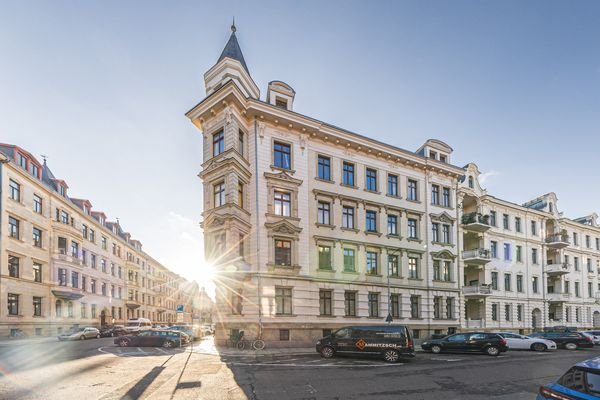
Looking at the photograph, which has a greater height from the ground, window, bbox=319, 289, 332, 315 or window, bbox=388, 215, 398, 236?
window, bbox=388, 215, 398, 236

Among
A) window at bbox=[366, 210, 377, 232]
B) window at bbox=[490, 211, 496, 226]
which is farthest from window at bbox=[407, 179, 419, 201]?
window at bbox=[490, 211, 496, 226]

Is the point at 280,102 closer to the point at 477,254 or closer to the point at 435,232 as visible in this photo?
the point at 435,232

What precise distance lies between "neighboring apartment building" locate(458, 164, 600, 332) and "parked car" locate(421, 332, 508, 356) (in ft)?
42.7

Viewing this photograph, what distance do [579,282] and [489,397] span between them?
4588 centimetres

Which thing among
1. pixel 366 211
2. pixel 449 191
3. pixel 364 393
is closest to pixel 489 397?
pixel 364 393

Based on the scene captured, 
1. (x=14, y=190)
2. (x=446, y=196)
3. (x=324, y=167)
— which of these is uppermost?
(x=324, y=167)

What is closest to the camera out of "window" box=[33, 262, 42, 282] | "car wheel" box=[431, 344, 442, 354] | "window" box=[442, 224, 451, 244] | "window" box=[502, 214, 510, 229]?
"car wheel" box=[431, 344, 442, 354]

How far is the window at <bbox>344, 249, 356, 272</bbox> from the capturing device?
89.0 feet

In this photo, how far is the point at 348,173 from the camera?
28703 millimetres

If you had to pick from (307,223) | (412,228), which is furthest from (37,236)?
(412,228)

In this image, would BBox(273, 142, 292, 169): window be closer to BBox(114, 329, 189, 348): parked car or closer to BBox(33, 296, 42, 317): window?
BBox(114, 329, 189, 348): parked car

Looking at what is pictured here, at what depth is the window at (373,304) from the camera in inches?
1089

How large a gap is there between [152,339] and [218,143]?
1329 cm

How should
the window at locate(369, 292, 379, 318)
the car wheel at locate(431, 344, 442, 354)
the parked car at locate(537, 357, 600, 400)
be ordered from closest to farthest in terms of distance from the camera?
the parked car at locate(537, 357, 600, 400)
the car wheel at locate(431, 344, 442, 354)
the window at locate(369, 292, 379, 318)
